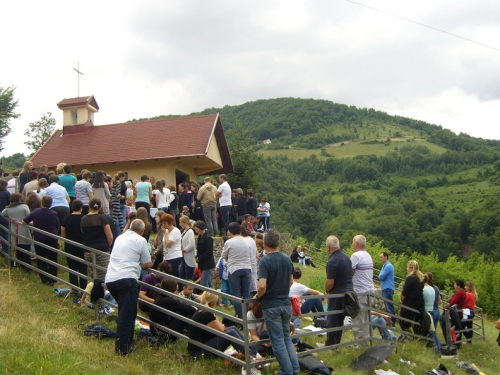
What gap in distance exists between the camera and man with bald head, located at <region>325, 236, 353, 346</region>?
8.11m

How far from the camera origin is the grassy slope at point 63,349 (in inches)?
237

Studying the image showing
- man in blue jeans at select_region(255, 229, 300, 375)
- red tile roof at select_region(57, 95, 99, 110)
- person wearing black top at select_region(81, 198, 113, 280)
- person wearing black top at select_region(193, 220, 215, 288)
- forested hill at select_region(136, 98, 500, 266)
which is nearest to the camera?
man in blue jeans at select_region(255, 229, 300, 375)

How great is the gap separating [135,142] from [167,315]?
17120 millimetres

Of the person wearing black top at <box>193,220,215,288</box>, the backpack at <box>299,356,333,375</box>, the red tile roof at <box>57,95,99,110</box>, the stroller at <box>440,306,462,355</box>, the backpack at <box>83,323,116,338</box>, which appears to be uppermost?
the red tile roof at <box>57,95,99,110</box>

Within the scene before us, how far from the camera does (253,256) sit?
30.5 feet

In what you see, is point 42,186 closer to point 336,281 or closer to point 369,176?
point 336,281

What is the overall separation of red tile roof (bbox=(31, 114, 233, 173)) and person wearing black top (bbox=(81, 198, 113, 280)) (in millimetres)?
12731

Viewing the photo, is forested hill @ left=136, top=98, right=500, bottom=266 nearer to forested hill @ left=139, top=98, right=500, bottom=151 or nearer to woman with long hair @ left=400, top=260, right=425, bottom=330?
forested hill @ left=139, top=98, right=500, bottom=151

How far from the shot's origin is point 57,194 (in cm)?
1095

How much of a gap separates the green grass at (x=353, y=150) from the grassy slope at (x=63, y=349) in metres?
110

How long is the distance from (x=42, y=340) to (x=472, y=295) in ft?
36.3

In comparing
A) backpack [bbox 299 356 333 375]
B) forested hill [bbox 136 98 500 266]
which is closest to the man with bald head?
backpack [bbox 299 356 333 375]

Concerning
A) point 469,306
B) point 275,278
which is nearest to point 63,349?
point 275,278

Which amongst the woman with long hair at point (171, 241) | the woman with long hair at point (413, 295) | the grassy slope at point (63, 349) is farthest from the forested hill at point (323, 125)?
the grassy slope at point (63, 349)
